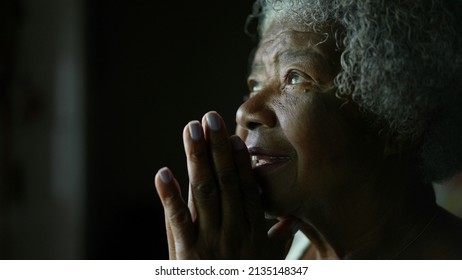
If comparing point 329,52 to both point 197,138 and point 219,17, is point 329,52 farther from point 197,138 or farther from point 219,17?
point 219,17

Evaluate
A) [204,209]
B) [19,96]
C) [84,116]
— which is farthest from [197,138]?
[19,96]

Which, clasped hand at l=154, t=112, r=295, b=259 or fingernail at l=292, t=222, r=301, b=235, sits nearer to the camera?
clasped hand at l=154, t=112, r=295, b=259

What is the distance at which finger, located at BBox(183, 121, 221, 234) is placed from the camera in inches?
33.4

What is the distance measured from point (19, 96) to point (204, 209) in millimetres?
644

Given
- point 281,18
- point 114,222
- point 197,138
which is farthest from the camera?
point 114,222

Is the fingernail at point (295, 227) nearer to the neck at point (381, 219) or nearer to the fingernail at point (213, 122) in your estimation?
the neck at point (381, 219)

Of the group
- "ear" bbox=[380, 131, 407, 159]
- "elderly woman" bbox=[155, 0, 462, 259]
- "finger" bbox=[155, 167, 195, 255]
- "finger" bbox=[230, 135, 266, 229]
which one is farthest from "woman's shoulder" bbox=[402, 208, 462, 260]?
"finger" bbox=[155, 167, 195, 255]

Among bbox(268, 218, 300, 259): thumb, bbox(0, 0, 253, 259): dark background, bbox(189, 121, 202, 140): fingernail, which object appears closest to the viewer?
bbox(189, 121, 202, 140): fingernail

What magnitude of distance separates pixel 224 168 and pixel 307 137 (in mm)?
145

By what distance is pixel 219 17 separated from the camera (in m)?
1.21

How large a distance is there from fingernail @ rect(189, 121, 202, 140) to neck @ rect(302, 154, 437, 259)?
0.26 metres

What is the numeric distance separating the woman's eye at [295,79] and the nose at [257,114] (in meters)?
0.05

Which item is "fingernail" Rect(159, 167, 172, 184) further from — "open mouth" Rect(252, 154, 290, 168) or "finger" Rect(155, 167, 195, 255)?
"open mouth" Rect(252, 154, 290, 168)

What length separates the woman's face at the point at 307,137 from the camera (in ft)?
2.91
